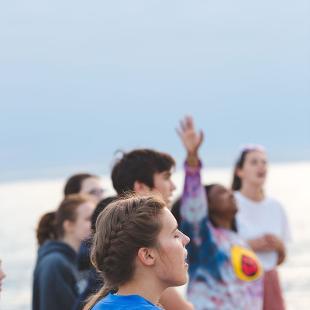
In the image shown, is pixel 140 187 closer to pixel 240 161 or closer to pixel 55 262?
pixel 55 262

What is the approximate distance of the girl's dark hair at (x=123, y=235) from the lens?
4.15 m

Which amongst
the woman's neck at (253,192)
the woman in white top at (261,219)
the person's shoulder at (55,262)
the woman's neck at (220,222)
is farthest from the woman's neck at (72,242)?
the woman's neck at (253,192)

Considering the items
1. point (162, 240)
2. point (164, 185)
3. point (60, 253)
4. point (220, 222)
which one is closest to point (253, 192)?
point (220, 222)

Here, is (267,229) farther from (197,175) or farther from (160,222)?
(160,222)

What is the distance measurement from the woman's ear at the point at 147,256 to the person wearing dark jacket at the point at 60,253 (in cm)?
285

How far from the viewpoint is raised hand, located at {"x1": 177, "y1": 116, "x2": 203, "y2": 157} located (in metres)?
7.21

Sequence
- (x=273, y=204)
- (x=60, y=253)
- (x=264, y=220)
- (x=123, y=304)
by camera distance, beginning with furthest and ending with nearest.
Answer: (x=273, y=204), (x=264, y=220), (x=60, y=253), (x=123, y=304)

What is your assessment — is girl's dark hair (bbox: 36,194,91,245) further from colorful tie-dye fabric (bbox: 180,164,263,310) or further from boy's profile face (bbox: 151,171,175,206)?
boy's profile face (bbox: 151,171,175,206)

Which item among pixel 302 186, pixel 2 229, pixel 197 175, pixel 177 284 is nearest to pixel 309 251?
pixel 2 229

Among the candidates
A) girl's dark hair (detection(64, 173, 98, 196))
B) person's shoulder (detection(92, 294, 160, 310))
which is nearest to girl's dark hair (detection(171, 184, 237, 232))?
girl's dark hair (detection(64, 173, 98, 196))

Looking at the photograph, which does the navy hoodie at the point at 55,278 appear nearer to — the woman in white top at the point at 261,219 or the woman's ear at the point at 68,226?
the woman's ear at the point at 68,226

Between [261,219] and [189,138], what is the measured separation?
1.79 metres

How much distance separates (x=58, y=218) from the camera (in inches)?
302

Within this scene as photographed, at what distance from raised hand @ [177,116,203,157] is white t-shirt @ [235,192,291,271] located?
1.38 metres
